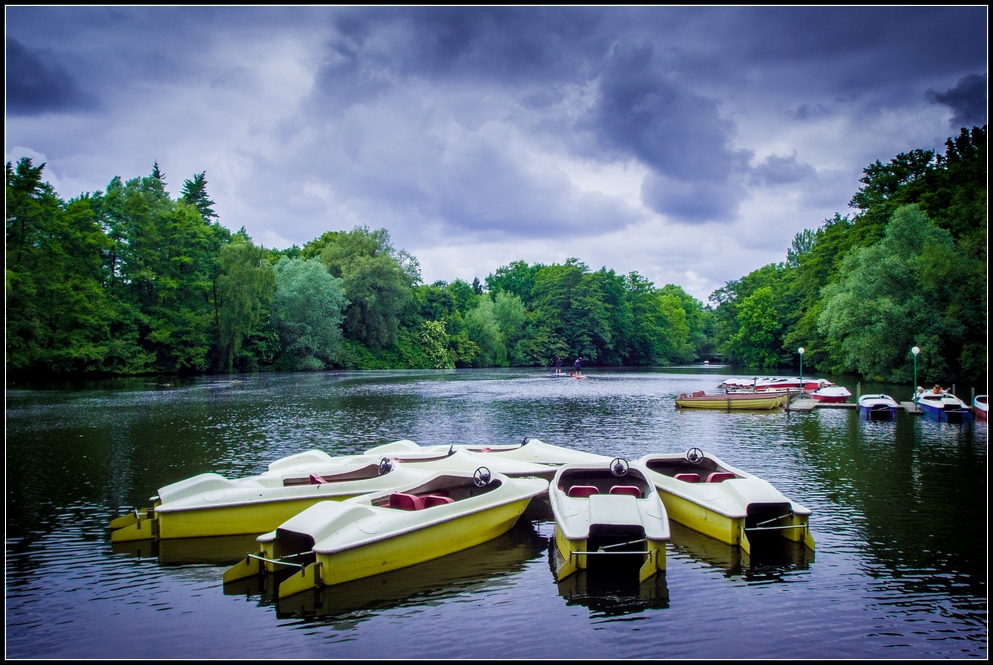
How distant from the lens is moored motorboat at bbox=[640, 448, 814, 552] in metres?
12.1

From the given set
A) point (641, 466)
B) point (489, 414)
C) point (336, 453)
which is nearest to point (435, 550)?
point (641, 466)

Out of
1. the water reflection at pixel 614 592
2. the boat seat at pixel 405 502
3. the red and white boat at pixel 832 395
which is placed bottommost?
the water reflection at pixel 614 592

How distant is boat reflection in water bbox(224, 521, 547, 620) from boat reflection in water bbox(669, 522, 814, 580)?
2.90 metres

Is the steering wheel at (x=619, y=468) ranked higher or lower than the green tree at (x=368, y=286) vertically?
lower

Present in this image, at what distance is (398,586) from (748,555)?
6.29 m

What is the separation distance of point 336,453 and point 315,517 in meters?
11.9

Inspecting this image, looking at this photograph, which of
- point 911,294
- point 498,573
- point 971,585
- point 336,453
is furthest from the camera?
point 911,294

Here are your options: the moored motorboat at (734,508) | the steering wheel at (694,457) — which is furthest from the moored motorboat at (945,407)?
the moored motorboat at (734,508)

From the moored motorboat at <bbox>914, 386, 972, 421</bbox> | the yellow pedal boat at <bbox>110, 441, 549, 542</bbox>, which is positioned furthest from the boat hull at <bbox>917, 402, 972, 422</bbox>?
the yellow pedal boat at <bbox>110, 441, 549, 542</bbox>

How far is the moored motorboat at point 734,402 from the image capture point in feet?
124

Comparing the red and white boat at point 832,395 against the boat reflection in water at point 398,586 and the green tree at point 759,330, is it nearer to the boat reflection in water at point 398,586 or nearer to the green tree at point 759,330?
the boat reflection in water at point 398,586

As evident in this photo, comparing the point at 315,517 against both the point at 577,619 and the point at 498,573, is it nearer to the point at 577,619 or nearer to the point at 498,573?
the point at 498,573

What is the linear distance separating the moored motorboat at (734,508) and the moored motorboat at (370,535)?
3614 mm

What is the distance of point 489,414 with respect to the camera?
3506 centimetres
